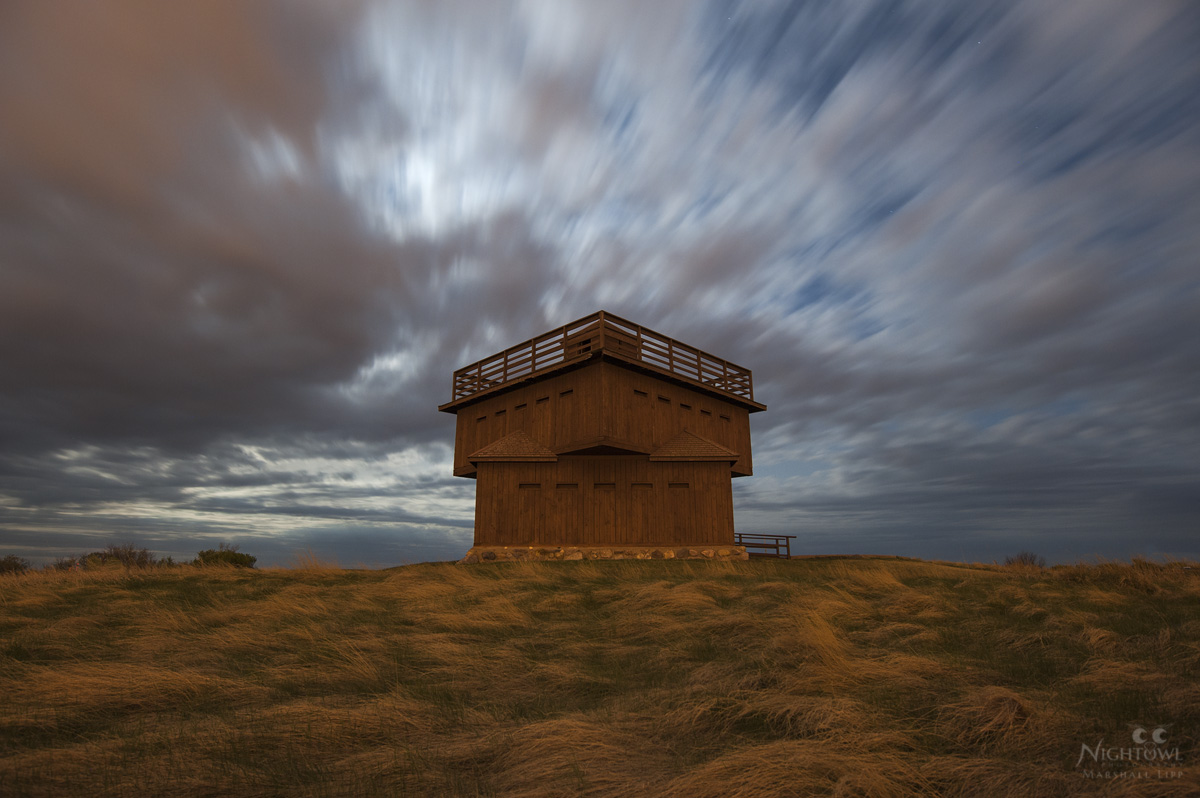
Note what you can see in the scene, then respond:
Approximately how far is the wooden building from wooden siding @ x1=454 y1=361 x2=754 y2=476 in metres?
0.05

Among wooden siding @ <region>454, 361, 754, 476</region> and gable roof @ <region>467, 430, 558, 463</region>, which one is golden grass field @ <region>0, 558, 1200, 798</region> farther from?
gable roof @ <region>467, 430, 558, 463</region>

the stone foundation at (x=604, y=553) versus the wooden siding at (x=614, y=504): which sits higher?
the wooden siding at (x=614, y=504)

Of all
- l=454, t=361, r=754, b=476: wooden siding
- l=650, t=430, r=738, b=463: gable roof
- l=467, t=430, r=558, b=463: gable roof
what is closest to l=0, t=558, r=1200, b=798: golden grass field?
l=454, t=361, r=754, b=476: wooden siding

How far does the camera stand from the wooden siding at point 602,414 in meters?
21.4

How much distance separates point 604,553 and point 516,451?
5.23 metres

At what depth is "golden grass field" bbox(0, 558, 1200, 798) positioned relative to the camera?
3.83m

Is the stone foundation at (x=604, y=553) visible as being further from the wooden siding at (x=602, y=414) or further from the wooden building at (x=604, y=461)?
the wooden siding at (x=602, y=414)

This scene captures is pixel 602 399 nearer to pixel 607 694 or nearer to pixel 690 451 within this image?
pixel 690 451

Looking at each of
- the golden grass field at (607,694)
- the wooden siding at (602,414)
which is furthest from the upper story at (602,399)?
the golden grass field at (607,694)

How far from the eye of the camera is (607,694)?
238 inches

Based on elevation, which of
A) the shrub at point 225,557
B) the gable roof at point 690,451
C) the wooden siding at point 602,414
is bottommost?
the shrub at point 225,557

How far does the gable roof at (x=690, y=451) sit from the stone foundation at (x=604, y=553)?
336cm

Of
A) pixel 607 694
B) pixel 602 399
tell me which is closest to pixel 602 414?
pixel 602 399

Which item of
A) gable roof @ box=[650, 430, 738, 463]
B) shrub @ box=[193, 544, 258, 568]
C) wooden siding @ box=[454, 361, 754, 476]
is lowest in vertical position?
shrub @ box=[193, 544, 258, 568]
